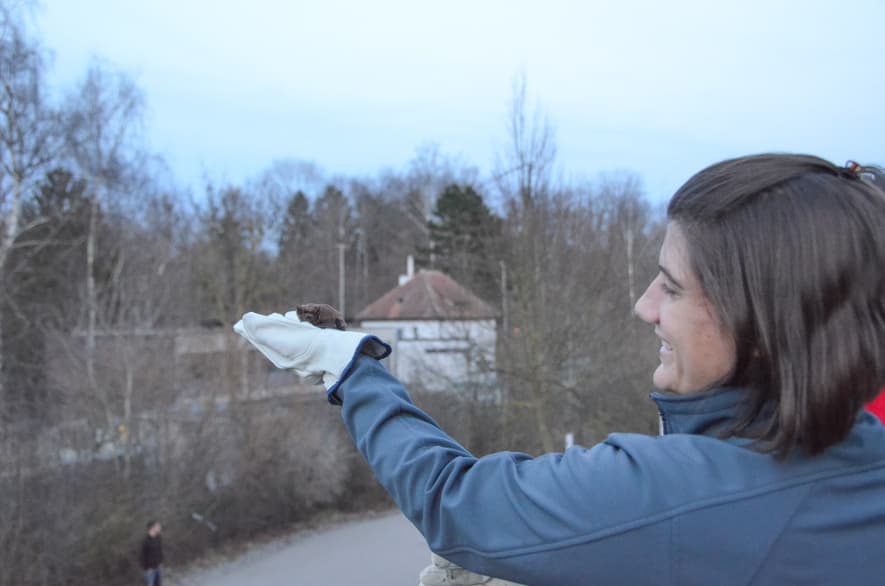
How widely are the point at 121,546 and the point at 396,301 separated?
71.8ft

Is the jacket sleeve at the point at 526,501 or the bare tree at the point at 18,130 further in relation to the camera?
the bare tree at the point at 18,130

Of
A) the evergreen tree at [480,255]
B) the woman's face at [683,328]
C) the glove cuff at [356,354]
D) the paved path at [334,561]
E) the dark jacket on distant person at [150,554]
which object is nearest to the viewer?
the woman's face at [683,328]

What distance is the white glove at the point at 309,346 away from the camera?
122 centimetres

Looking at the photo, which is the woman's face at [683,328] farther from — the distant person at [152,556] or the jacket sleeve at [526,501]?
the distant person at [152,556]

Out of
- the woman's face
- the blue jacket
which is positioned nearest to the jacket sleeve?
the blue jacket

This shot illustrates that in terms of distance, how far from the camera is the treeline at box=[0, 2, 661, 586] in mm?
14719

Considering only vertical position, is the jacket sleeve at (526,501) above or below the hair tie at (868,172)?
below

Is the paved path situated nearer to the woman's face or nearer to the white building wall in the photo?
the white building wall

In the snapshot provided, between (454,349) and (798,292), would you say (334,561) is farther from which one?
(798,292)

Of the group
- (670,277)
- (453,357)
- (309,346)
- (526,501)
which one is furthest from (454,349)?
(526,501)

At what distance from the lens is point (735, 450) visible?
3.21ft

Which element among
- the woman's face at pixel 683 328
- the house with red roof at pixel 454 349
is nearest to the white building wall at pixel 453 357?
the house with red roof at pixel 454 349

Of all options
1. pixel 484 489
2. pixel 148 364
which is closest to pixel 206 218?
pixel 148 364

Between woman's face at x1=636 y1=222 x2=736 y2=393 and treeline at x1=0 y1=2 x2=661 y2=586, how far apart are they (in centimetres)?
1263
